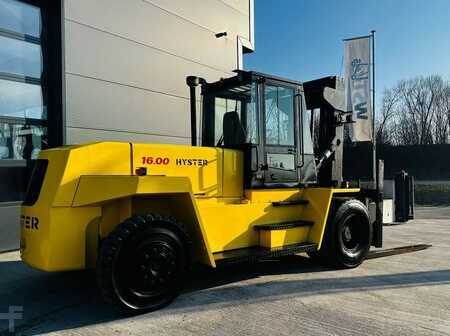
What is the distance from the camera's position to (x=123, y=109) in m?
10.4

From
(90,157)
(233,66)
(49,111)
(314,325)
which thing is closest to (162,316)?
(314,325)

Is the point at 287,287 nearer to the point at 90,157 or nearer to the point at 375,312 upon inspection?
the point at 375,312

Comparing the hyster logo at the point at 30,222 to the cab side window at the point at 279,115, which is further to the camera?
the cab side window at the point at 279,115

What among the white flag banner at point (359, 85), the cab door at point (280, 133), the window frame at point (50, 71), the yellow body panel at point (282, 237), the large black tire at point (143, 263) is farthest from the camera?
the white flag banner at point (359, 85)

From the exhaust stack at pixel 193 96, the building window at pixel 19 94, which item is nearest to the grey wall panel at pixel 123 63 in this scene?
the building window at pixel 19 94

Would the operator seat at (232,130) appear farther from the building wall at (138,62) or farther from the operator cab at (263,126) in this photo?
the building wall at (138,62)

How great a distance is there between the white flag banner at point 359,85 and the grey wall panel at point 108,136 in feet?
19.4

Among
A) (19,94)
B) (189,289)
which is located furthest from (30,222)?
(19,94)

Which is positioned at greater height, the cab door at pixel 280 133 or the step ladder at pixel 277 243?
the cab door at pixel 280 133

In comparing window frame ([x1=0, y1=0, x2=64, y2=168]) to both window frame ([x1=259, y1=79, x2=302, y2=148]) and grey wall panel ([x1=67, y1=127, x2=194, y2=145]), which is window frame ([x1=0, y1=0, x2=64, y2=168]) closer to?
grey wall panel ([x1=67, y1=127, x2=194, y2=145])

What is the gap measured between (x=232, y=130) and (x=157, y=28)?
20.5ft

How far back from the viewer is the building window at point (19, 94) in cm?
856

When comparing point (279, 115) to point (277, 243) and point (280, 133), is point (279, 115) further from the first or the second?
point (277, 243)

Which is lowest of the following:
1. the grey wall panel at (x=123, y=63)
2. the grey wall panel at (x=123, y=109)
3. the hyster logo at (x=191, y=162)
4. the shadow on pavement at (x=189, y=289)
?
the shadow on pavement at (x=189, y=289)
